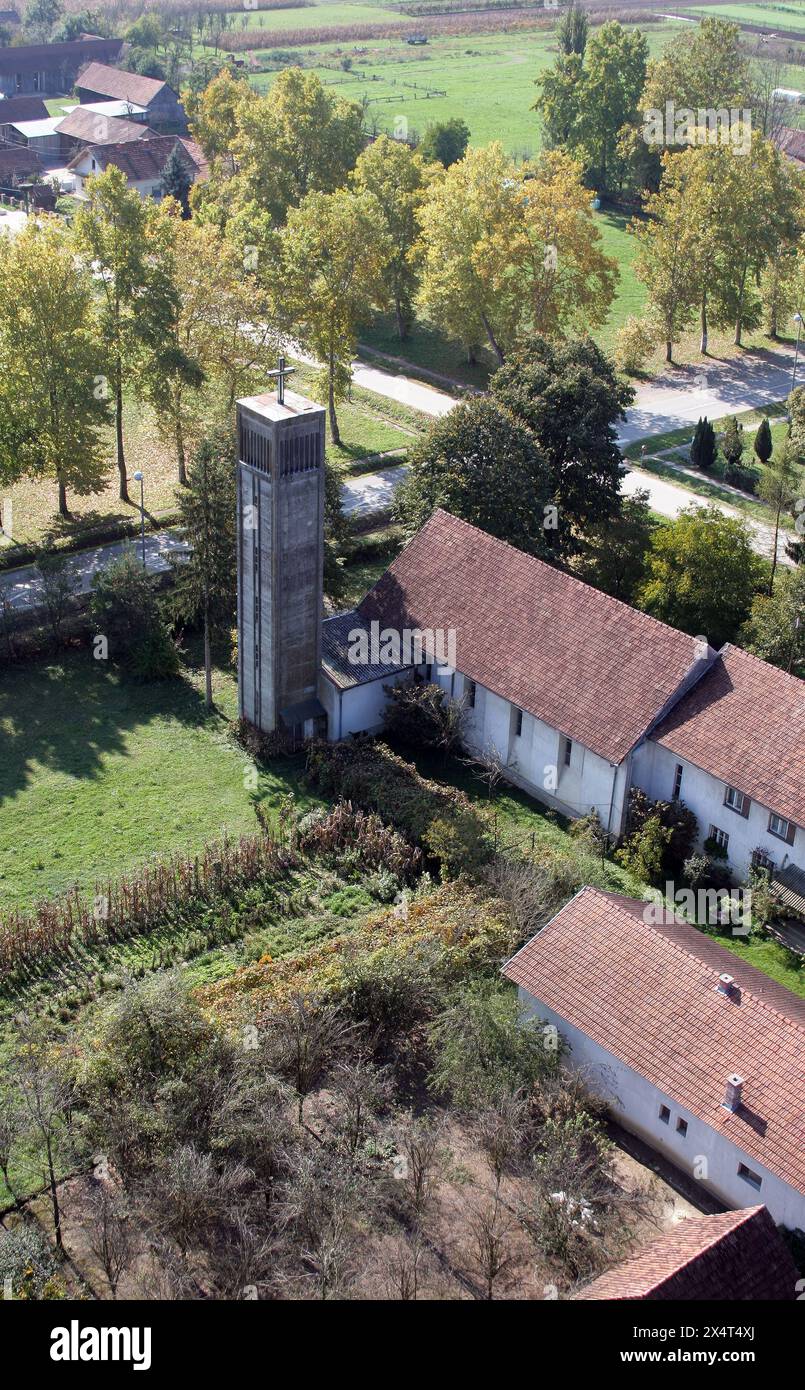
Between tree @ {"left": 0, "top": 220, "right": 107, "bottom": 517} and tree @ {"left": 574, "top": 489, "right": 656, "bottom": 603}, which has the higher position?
tree @ {"left": 0, "top": 220, "right": 107, "bottom": 517}

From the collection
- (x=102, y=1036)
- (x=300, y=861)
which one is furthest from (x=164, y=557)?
(x=102, y=1036)

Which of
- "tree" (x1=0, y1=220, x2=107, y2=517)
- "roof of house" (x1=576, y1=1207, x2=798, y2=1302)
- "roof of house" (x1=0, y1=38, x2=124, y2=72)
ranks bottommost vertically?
"roof of house" (x1=576, y1=1207, x2=798, y2=1302)

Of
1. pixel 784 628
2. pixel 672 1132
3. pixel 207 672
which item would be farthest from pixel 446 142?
pixel 672 1132

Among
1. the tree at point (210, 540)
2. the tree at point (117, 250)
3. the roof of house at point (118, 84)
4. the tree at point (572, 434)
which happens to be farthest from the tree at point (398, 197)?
the roof of house at point (118, 84)

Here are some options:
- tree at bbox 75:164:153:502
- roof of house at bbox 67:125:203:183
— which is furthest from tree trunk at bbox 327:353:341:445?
roof of house at bbox 67:125:203:183

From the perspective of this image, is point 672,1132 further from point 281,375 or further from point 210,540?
point 210,540

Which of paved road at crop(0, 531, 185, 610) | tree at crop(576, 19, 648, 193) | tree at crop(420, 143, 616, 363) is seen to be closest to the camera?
paved road at crop(0, 531, 185, 610)

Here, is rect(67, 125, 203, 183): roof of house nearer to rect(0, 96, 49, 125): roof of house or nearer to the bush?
rect(0, 96, 49, 125): roof of house
